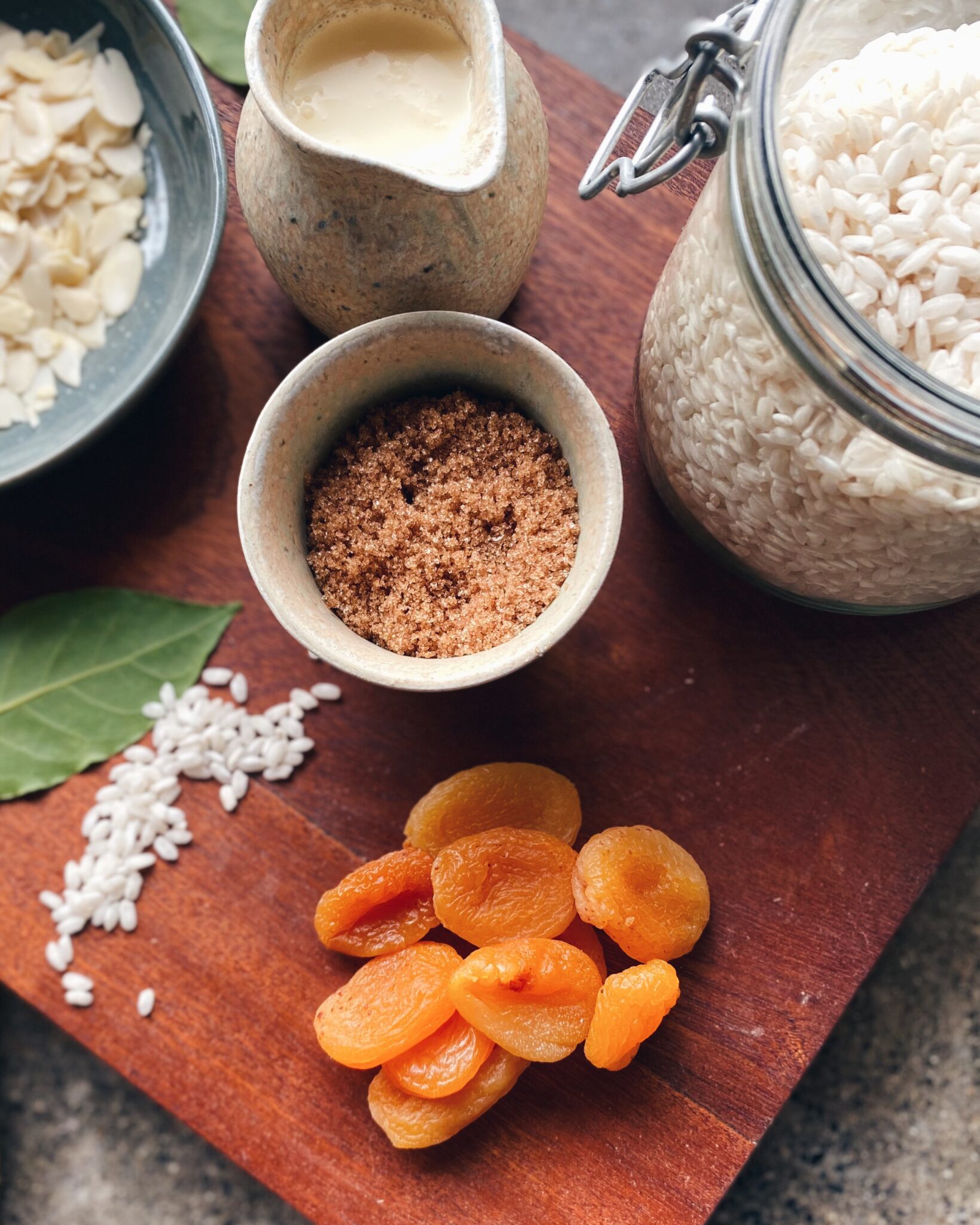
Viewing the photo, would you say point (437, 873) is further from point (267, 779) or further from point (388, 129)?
point (388, 129)

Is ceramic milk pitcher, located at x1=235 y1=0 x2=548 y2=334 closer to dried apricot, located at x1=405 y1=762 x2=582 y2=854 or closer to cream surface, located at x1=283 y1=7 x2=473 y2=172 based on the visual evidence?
cream surface, located at x1=283 y1=7 x2=473 y2=172

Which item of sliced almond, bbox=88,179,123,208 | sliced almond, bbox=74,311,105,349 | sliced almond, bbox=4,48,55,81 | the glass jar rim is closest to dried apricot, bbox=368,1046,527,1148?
the glass jar rim

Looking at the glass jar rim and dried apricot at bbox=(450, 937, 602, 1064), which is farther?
dried apricot at bbox=(450, 937, 602, 1064)

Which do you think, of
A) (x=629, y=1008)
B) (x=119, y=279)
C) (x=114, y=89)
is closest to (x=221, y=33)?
(x=114, y=89)

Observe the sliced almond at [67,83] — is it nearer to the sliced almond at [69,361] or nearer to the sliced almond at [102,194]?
the sliced almond at [102,194]

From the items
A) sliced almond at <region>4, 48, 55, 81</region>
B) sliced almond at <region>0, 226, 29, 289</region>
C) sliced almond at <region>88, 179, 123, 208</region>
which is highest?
sliced almond at <region>4, 48, 55, 81</region>

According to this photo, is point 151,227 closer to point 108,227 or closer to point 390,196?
point 108,227
